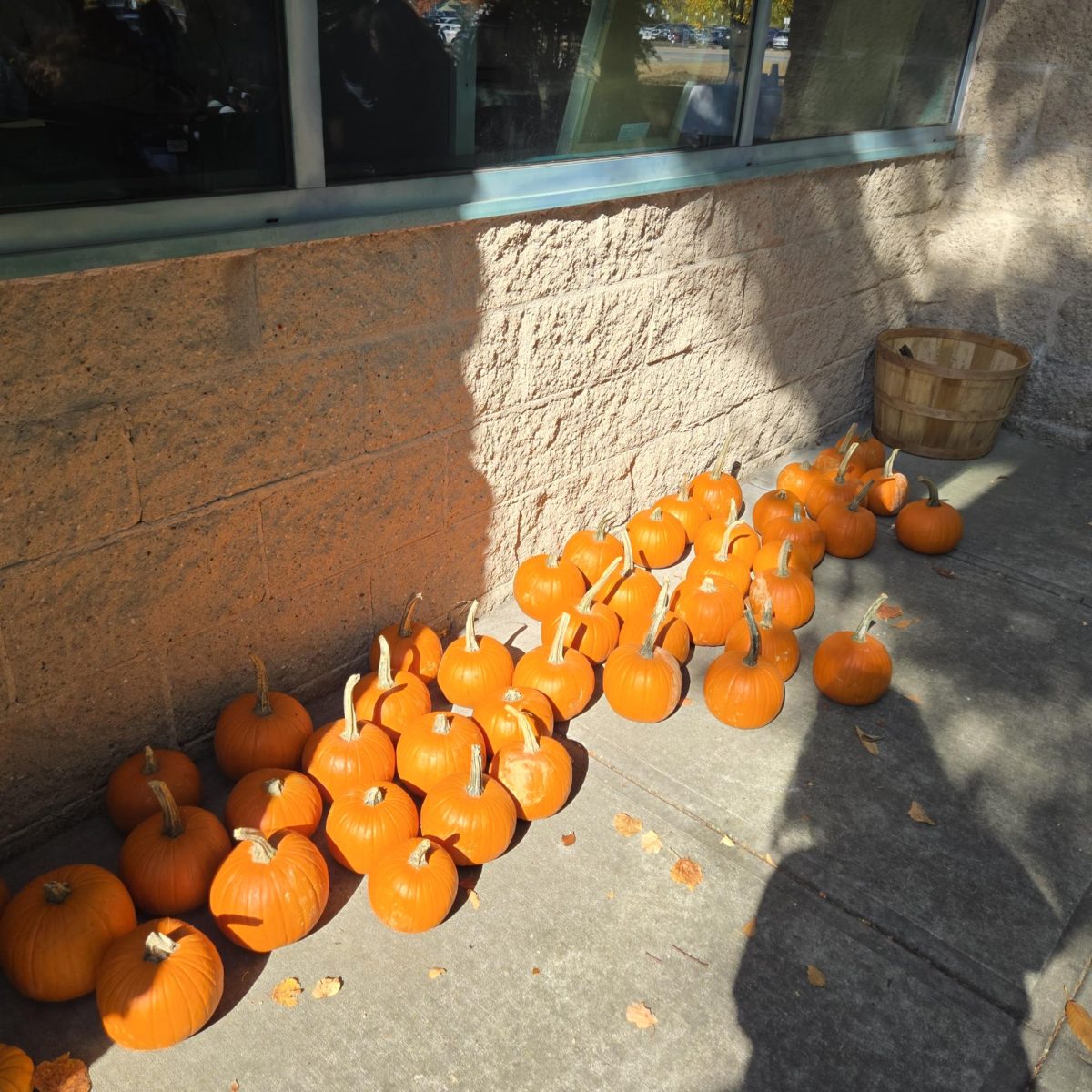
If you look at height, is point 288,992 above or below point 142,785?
below

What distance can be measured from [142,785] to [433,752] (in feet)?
2.75

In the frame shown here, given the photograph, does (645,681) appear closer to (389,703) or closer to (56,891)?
(389,703)

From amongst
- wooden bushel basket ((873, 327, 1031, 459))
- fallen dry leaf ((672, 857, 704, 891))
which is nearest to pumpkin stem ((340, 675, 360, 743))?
fallen dry leaf ((672, 857, 704, 891))

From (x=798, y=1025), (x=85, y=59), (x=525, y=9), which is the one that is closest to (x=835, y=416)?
(x=525, y=9)

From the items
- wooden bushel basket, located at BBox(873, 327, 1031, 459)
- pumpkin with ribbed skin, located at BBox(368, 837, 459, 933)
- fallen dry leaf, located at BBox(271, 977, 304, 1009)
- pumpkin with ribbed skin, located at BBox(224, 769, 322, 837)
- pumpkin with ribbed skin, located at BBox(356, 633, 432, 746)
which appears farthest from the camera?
wooden bushel basket, located at BBox(873, 327, 1031, 459)

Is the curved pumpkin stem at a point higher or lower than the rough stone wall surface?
lower

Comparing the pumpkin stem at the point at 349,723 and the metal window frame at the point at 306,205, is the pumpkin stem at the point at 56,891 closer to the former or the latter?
the pumpkin stem at the point at 349,723

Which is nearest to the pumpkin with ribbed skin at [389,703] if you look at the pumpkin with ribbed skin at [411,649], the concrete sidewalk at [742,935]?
the pumpkin with ribbed skin at [411,649]

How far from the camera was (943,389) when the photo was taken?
215 inches

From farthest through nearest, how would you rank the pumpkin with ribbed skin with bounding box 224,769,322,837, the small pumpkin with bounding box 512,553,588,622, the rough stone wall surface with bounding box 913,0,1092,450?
the rough stone wall surface with bounding box 913,0,1092,450 < the small pumpkin with bounding box 512,553,588,622 < the pumpkin with ribbed skin with bounding box 224,769,322,837

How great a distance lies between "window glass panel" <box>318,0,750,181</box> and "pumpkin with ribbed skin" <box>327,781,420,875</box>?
181cm

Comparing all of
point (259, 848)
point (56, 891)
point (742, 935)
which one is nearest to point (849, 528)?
point (742, 935)

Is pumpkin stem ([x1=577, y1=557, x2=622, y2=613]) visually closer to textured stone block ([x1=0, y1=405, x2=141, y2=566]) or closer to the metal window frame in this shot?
the metal window frame

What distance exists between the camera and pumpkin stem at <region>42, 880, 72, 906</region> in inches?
94.7
